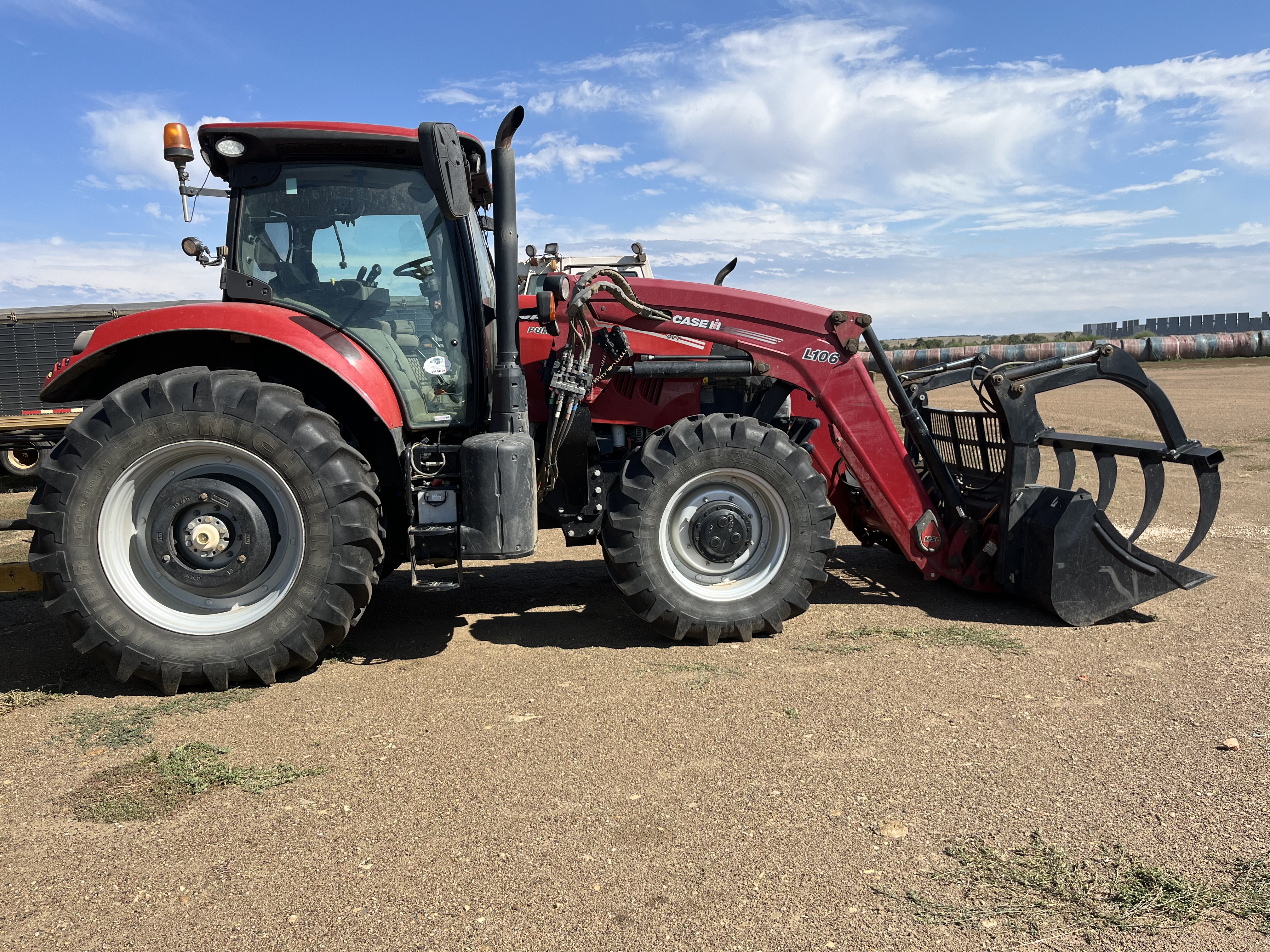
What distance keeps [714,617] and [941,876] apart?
2167 millimetres

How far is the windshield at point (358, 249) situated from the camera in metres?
4.42

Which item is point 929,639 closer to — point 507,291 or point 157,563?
point 507,291

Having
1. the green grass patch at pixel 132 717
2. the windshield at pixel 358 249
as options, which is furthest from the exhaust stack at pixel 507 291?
the green grass patch at pixel 132 717

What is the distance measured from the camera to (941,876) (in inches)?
98.0

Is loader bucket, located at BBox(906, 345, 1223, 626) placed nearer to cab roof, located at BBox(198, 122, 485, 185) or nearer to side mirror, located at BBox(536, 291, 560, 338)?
side mirror, located at BBox(536, 291, 560, 338)

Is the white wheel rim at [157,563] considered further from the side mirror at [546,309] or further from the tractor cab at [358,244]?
the side mirror at [546,309]

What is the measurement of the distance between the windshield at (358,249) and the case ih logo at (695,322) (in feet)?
4.32

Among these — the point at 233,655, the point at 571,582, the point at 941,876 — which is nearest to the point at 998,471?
the point at 571,582

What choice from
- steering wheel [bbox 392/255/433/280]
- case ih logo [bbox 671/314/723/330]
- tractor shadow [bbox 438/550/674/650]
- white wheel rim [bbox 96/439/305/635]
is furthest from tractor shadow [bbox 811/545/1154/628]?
white wheel rim [bbox 96/439/305/635]

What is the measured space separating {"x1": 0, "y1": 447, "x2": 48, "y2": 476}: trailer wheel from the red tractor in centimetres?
905

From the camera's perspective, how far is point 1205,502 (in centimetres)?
473

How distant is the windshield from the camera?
4.42m

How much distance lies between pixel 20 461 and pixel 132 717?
1029 cm

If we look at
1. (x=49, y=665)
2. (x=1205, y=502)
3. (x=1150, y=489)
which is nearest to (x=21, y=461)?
(x=49, y=665)
